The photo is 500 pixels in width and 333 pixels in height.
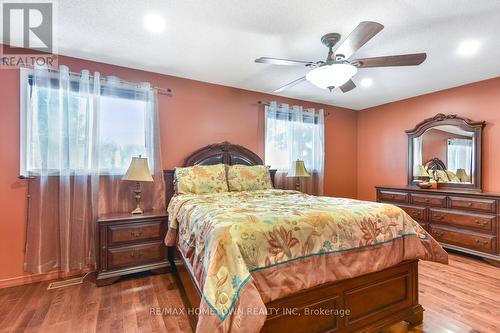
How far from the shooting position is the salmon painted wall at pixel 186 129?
97.3 inches

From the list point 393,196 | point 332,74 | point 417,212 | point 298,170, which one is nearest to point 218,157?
point 298,170

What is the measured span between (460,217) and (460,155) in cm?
100

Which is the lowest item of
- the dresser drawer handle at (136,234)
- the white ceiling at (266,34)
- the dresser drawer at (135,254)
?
the dresser drawer at (135,254)

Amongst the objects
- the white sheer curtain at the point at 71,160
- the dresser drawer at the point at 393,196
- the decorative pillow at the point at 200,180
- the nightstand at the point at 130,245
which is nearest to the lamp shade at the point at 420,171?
the dresser drawer at the point at 393,196

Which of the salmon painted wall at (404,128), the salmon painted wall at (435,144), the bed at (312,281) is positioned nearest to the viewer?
the bed at (312,281)

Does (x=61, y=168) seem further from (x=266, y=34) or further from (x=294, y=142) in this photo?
(x=294, y=142)

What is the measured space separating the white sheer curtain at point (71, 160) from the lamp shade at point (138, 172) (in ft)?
1.09

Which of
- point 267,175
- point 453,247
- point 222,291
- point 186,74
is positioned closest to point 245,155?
point 267,175

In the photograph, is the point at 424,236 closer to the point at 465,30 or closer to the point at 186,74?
the point at 465,30

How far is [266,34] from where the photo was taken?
2303 millimetres

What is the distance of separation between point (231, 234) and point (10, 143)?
8.94ft

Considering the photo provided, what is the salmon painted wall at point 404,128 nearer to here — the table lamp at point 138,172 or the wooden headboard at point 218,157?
the wooden headboard at point 218,157

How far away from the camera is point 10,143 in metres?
2.48

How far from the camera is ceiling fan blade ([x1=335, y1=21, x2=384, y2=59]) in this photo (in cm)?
164
